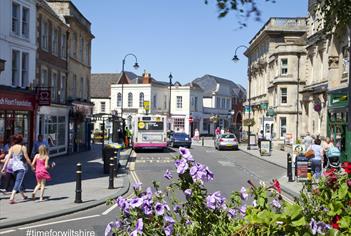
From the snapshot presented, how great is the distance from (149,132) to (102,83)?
41769 millimetres

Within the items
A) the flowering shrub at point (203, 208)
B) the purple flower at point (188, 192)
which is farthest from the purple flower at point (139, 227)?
the purple flower at point (188, 192)

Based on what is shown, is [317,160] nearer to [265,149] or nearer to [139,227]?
[139,227]

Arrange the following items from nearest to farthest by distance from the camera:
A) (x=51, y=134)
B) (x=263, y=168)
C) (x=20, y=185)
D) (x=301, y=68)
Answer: (x=20, y=185) < (x=263, y=168) < (x=51, y=134) < (x=301, y=68)

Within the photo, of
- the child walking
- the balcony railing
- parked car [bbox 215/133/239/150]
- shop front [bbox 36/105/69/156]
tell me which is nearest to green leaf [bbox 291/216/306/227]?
the child walking

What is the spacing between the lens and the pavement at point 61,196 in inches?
462

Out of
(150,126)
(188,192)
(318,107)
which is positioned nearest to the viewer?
(188,192)

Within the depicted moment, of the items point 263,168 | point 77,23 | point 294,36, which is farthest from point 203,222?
point 294,36

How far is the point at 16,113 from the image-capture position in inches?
952

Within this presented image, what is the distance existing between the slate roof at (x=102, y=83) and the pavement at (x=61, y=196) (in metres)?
54.9

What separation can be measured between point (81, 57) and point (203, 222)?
35.7 m

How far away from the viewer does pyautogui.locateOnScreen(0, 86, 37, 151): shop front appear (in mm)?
22391

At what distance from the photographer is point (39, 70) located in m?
28.1

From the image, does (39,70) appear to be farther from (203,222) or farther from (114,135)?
(203,222)

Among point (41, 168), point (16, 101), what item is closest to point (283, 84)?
point (16, 101)
